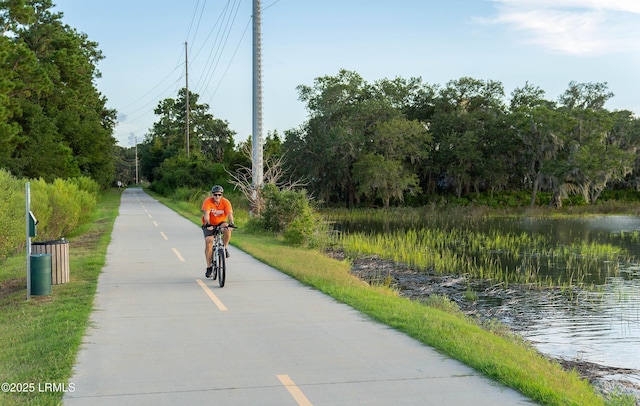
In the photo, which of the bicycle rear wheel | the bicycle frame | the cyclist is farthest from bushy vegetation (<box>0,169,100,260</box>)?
the bicycle rear wheel

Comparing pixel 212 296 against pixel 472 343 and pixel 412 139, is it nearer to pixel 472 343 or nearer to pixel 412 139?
pixel 472 343

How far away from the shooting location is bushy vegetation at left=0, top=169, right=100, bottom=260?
14703 millimetres

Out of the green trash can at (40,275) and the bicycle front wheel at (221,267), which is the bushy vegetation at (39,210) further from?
the bicycle front wheel at (221,267)

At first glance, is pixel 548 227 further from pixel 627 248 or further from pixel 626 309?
pixel 626 309

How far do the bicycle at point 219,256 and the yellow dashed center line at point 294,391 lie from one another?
630cm

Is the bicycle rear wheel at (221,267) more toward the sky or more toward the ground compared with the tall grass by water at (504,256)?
more toward the sky

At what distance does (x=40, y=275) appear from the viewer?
40.8ft

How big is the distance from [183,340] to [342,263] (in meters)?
11.1

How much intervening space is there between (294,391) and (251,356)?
1.44m

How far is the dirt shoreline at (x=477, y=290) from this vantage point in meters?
8.79

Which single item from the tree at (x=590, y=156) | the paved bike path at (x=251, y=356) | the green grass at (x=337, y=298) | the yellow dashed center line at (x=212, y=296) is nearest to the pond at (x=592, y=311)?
the green grass at (x=337, y=298)

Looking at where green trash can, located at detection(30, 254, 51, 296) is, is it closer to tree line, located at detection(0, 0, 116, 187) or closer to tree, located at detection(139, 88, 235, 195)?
tree line, located at detection(0, 0, 116, 187)

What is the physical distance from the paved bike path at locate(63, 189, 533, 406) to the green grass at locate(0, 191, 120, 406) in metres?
0.21

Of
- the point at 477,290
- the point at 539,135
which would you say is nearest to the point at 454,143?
the point at 539,135
